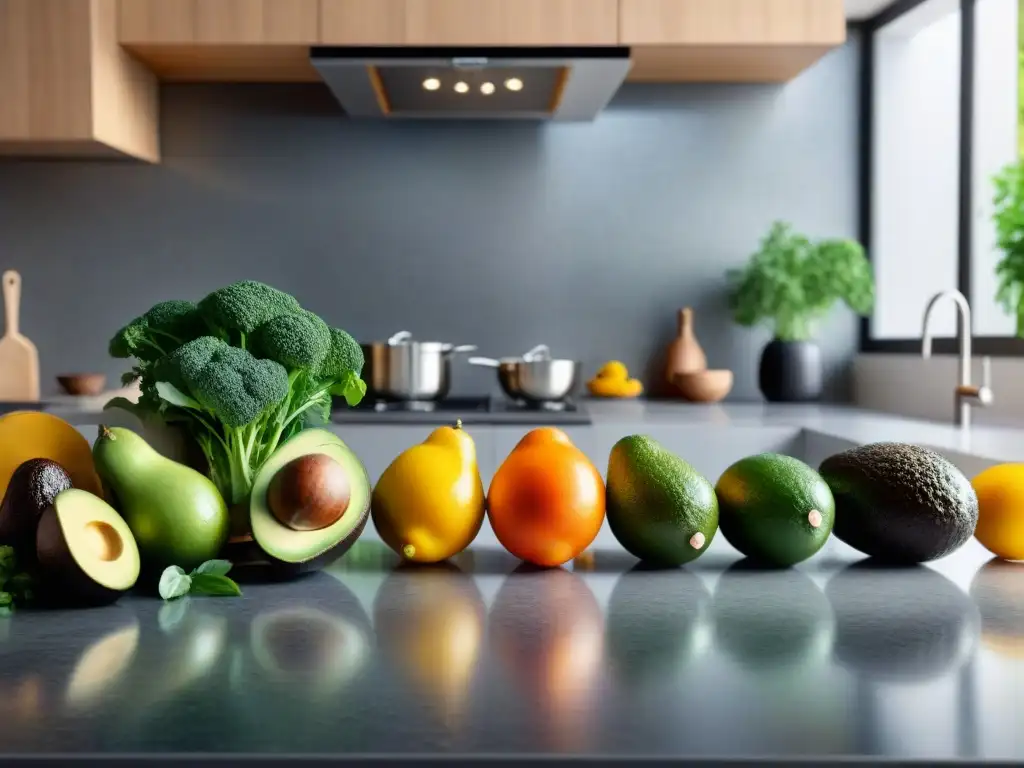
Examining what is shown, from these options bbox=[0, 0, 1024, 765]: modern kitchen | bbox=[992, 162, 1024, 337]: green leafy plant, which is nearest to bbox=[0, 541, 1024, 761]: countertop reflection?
bbox=[0, 0, 1024, 765]: modern kitchen

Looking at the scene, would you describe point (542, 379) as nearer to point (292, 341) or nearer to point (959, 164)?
point (959, 164)

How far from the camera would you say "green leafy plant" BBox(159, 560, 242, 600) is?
2.14 ft

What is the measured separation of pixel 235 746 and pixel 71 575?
26 centimetres

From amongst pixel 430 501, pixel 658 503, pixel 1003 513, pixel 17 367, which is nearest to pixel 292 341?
pixel 430 501

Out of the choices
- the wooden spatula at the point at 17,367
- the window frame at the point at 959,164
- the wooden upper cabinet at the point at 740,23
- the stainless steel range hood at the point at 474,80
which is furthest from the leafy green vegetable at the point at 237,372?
the wooden spatula at the point at 17,367

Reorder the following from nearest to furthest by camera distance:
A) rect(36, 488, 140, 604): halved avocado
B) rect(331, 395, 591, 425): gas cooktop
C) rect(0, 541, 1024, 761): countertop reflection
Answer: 1. rect(0, 541, 1024, 761): countertop reflection
2. rect(36, 488, 140, 604): halved avocado
3. rect(331, 395, 591, 425): gas cooktop

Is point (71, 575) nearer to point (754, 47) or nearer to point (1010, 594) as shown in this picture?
point (1010, 594)

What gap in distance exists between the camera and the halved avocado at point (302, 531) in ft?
2.25

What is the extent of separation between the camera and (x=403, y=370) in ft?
8.44

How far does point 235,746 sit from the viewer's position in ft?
1.31

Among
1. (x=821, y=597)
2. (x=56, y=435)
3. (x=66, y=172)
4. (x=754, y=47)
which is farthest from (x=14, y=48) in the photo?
(x=821, y=597)

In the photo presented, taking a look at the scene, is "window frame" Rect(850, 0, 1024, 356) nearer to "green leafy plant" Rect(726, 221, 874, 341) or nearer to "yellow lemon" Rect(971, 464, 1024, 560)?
"green leafy plant" Rect(726, 221, 874, 341)

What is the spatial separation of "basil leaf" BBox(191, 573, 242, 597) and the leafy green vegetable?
0.25ft

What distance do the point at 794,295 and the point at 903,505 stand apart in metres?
2.21
